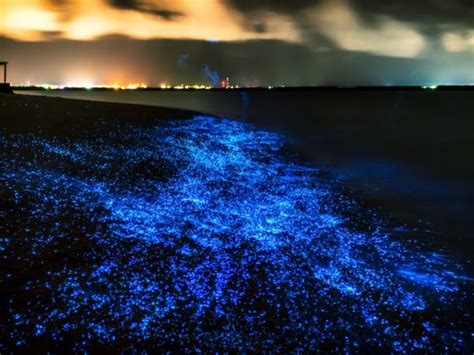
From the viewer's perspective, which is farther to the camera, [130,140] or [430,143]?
[430,143]

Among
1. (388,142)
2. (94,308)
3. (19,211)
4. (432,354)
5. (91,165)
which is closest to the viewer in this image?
(432,354)

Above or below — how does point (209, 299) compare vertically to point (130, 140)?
below

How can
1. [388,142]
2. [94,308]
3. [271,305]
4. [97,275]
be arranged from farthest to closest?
[388,142]
[97,275]
[271,305]
[94,308]

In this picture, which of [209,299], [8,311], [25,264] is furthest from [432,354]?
[25,264]

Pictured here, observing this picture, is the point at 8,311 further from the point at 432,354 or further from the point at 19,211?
the point at 432,354

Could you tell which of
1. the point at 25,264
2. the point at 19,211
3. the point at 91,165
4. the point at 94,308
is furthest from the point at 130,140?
the point at 94,308

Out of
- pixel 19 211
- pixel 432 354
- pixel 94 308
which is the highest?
pixel 19 211
